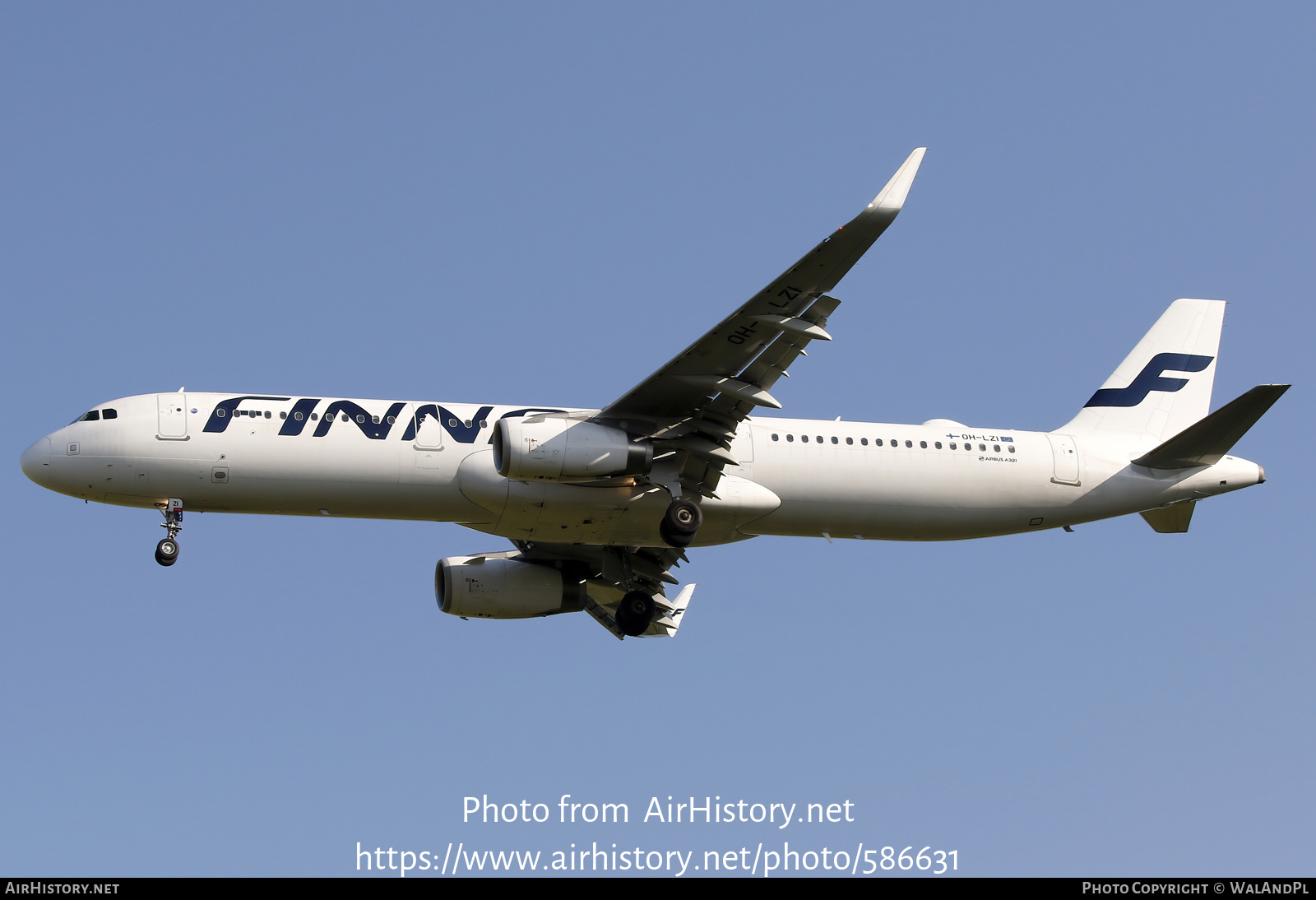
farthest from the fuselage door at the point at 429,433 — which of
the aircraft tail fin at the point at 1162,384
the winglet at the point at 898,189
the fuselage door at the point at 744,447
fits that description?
the aircraft tail fin at the point at 1162,384

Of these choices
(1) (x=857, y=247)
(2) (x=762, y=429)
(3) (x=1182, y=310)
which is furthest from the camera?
(3) (x=1182, y=310)

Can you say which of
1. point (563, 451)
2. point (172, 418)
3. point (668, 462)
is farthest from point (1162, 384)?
point (172, 418)

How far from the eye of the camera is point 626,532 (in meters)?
33.3

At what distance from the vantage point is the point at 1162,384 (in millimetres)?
38656

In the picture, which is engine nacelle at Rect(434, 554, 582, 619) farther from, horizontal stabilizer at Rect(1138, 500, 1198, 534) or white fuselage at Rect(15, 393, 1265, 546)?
horizontal stabilizer at Rect(1138, 500, 1198, 534)

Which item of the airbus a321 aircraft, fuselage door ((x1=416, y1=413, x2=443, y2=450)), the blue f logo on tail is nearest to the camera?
the airbus a321 aircraft

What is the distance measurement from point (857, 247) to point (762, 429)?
720cm

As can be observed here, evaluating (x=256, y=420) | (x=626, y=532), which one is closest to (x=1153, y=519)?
(x=626, y=532)

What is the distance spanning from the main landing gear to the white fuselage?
32cm

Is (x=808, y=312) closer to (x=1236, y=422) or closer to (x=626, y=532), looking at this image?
(x=626, y=532)

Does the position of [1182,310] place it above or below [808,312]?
above

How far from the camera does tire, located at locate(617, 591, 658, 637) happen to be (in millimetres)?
37594

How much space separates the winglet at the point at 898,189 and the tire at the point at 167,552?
1663 cm

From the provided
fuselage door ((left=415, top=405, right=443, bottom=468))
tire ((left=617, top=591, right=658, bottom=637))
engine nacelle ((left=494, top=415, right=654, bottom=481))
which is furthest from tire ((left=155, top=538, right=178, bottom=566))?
tire ((left=617, top=591, right=658, bottom=637))
